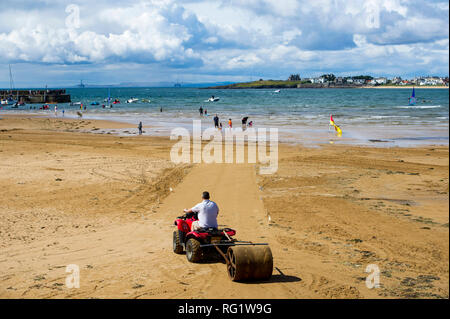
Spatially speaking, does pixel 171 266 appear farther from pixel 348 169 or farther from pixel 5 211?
pixel 348 169

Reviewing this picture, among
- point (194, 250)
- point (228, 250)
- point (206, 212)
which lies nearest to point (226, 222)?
point (194, 250)

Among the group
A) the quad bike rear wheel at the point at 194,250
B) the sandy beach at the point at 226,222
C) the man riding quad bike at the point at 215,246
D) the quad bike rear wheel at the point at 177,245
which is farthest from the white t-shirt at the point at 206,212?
the quad bike rear wheel at the point at 177,245

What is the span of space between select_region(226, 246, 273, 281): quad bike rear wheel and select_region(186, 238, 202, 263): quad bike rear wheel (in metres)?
1.42

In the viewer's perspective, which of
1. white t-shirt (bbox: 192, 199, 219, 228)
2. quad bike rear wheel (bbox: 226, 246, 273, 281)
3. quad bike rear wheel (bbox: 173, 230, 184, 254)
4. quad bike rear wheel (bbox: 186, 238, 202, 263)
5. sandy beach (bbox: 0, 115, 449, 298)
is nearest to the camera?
quad bike rear wheel (bbox: 226, 246, 273, 281)

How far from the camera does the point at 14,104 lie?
94.9 metres

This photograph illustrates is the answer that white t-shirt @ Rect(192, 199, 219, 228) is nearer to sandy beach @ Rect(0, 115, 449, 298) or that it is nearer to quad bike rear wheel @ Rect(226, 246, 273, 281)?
sandy beach @ Rect(0, 115, 449, 298)

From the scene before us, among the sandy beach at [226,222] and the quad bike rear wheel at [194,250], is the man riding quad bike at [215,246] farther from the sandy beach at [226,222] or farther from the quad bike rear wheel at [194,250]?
the sandy beach at [226,222]

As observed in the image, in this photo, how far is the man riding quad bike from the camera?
30.8ft

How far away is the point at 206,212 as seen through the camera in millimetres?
10625

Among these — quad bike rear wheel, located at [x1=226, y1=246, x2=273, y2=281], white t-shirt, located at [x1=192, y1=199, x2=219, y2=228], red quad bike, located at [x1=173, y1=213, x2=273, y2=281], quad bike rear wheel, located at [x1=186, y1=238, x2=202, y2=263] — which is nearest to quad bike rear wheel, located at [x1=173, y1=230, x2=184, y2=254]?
red quad bike, located at [x1=173, y1=213, x2=273, y2=281]

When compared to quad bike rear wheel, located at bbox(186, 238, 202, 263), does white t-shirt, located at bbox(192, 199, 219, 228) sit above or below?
above

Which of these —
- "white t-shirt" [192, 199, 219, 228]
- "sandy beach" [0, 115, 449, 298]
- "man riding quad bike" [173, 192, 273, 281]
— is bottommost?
"sandy beach" [0, 115, 449, 298]

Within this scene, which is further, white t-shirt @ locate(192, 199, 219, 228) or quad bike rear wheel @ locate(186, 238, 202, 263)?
quad bike rear wheel @ locate(186, 238, 202, 263)

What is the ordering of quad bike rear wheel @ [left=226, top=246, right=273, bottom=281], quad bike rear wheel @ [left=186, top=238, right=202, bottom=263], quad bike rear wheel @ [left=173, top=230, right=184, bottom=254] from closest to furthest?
quad bike rear wheel @ [left=226, top=246, right=273, bottom=281], quad bike rear wheel @ [left=186, top=238, right=202, bottom=263], quad bike rear wheel @ [left=173, top=230, right=184, bottom=254]
